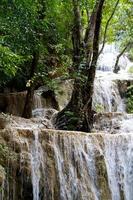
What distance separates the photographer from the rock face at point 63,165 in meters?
8.62

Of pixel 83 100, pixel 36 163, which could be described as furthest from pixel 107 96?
pixel 36 163

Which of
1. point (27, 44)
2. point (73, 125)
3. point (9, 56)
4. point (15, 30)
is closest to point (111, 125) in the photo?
point (73, 125)

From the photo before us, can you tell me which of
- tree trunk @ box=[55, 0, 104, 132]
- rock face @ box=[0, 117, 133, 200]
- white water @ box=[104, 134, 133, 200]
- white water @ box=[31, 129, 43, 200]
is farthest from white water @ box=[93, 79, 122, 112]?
white water @ box=[31, 129, 43, 200]

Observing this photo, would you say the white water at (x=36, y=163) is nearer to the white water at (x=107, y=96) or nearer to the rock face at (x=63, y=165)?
the rock face at (x=63, y=165)

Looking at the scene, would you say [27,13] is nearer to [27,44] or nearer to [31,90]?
[27,44]

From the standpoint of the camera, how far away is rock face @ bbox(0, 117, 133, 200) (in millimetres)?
8617

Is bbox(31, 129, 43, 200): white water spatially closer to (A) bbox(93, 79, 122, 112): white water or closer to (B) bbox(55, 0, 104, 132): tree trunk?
(B) bbox(55, 0, 104, 132): tree trunk

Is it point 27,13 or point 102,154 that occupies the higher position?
point 27,13

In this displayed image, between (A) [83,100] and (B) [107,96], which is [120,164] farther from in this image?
(B) [107,96]

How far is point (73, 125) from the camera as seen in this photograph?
12.1 m

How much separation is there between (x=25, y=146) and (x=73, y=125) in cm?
320

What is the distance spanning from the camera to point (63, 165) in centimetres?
938

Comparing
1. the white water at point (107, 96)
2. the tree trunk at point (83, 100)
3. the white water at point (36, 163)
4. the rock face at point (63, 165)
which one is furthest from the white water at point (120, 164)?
the white water at point (107, 96)

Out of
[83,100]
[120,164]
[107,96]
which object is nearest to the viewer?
[120,164]
